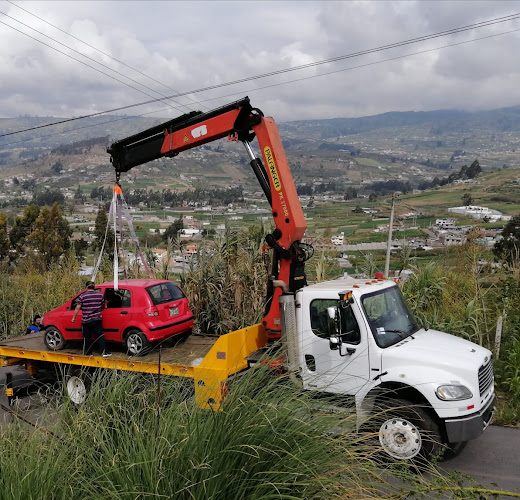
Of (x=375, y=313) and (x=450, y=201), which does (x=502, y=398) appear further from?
(x=450, y=201)

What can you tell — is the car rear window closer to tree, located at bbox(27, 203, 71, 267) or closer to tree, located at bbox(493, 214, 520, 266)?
tree, located at bbox(493, 214, 520, 266)

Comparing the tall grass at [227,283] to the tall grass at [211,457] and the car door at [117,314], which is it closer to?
the car door at [117,314]

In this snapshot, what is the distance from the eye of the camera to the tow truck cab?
19.3ft

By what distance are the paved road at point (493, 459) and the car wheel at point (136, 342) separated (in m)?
2.21

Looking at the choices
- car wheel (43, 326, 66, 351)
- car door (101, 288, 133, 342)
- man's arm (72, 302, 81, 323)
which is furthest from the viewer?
car wheel (43, 326, 66, 351)

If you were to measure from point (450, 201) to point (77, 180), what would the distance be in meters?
93.3

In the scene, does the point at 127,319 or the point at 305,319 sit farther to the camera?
the point at 127,319

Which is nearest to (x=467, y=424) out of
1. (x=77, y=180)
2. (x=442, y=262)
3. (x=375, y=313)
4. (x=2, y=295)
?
(x=375, y=313)

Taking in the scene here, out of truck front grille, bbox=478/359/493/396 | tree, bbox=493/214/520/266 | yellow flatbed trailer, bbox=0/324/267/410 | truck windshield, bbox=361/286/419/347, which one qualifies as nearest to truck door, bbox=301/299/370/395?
truck windshield, bbox=361/286/419/347

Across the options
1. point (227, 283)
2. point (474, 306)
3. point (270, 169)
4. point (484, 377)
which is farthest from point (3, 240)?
point (484, 377)

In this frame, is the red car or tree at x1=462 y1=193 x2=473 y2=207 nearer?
the red car

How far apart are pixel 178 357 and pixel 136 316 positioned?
1.06m

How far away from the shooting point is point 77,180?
361 feet

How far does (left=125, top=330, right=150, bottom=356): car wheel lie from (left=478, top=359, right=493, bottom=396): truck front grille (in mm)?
5109
